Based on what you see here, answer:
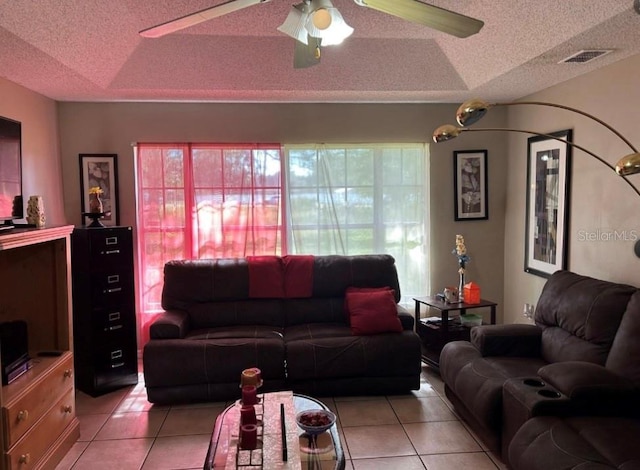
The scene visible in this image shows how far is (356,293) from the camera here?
149 inches

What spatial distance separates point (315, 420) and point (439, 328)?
2.07m

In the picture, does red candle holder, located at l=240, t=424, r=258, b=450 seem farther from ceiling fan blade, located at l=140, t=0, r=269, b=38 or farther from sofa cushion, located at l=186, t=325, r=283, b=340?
ceiling fan blade, located at l=140, t=0, r=269, b=38

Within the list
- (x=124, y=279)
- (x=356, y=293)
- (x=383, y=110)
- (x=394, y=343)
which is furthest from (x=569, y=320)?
(x=124, y=279)

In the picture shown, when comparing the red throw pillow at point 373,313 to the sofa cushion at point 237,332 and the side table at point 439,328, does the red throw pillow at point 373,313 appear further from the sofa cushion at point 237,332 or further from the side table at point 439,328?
the sofa cushion at point 237,332

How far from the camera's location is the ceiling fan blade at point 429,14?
171 cm

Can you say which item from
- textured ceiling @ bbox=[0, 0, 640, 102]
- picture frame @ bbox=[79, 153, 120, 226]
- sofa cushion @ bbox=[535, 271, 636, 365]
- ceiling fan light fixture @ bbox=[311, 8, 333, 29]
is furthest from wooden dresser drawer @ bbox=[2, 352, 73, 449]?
sofa cushion @ bbox=[535, 271, 636, 365]

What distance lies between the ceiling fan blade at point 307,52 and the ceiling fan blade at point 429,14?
34cm

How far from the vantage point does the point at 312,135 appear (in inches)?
170

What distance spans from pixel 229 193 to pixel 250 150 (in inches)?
17.0

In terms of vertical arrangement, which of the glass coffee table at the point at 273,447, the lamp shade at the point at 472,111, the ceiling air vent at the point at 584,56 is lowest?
the glass coffee table at the point at 273,447

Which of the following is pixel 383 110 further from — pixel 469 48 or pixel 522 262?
pixel 522 262

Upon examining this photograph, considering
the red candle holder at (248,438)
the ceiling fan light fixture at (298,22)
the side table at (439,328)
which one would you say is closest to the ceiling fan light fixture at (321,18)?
the ceiling fan light fixture at (298,22)

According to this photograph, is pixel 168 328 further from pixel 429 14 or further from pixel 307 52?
pixel 429 14

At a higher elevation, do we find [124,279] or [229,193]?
[229,193]
